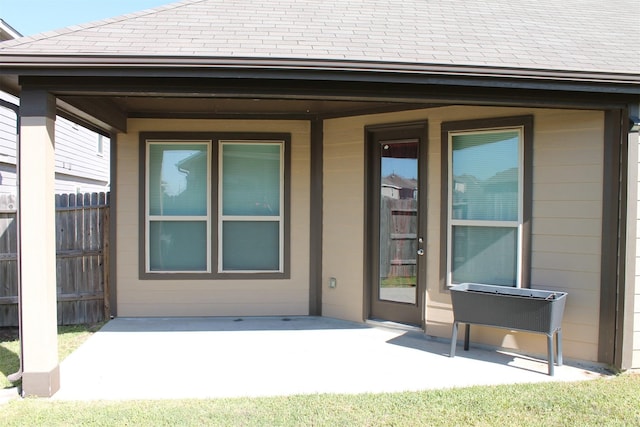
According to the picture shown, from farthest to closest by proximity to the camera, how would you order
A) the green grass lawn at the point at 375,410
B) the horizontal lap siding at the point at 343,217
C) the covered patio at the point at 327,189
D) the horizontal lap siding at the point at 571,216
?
1. the horizontal lap siding at the point at 343,217
2. the horizontal lap siding at the point at 571,216
3. the covered patio at the point at 327,189
4. the green grass lawn at the point at 375,410

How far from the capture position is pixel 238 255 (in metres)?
6.22

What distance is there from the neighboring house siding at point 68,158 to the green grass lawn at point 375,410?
7444 millimetres

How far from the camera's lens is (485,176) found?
4.92 metres

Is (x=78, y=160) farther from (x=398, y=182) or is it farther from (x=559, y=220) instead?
(x=559, y=220)

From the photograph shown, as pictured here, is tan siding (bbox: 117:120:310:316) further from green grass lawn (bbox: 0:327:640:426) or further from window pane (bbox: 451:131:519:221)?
green grass lawn (bbox: 0:327:640:426)

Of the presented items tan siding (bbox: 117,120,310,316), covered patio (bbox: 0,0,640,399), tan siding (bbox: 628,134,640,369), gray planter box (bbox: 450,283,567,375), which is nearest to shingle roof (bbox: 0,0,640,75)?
covered patio (bbox: 0,0,640,399)

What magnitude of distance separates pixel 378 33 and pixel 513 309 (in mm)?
2900

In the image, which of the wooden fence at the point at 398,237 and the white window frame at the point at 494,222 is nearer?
the white window frame at the point at 494,222

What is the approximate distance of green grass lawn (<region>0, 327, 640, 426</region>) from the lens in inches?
124

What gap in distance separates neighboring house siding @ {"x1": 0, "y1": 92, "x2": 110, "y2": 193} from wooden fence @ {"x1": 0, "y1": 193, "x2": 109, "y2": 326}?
4.24 meters

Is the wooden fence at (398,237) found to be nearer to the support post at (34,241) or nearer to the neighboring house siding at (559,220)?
the neighboring house siding at (559,220)

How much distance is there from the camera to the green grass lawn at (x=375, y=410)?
10.4 ft

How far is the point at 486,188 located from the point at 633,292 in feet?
5.19

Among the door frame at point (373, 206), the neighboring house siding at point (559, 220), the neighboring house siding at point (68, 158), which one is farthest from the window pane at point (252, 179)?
the neighboring house siding at point (68, 158)
